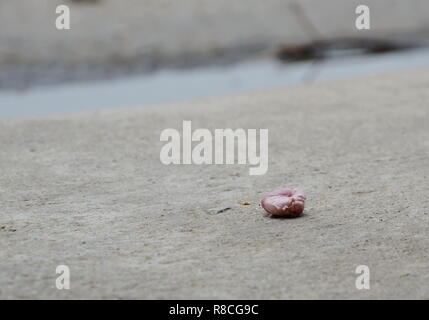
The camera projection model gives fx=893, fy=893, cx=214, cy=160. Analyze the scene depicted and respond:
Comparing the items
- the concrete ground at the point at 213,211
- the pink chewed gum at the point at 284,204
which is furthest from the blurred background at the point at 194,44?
the pink chewed gum at the point at 284,204

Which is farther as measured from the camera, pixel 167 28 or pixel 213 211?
pixel 167 28

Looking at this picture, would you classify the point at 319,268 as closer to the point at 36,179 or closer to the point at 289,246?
the point at 289,246

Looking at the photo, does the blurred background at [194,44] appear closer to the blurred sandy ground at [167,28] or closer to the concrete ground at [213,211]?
the blurred sandy ground at [167,28]

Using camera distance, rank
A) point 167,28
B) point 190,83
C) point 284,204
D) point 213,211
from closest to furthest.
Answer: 1. point 284,204
2. point 213,211
3. point 190,83
4. point 167,28

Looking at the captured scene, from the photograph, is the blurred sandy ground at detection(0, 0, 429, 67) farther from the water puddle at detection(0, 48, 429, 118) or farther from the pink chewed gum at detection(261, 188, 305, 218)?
the pink chewed gum at detection(261, 188, 305, 218)

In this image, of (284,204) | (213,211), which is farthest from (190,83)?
(284,204)

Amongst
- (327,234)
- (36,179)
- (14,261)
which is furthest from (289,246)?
(36,179)

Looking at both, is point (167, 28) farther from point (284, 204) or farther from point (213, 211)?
point (284, 204)
